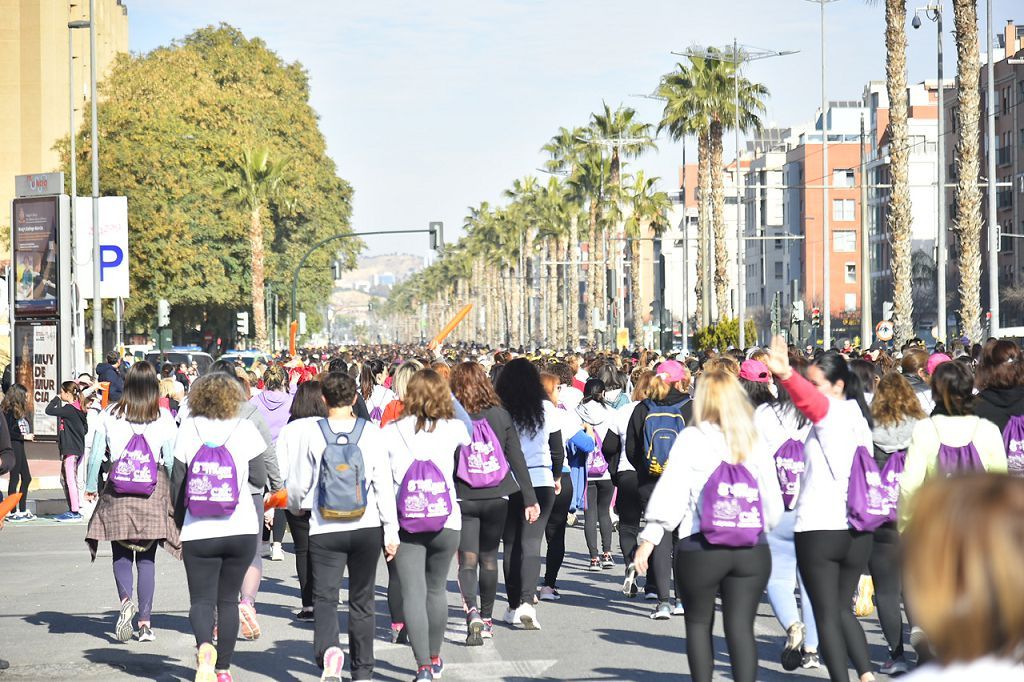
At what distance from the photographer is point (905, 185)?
34344 millimetres

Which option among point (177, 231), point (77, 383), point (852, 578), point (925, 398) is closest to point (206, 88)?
point (177, 231)

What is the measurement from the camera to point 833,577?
741cm

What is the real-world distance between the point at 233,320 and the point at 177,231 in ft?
48.8

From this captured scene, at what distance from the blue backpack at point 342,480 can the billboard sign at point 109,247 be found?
3425 centimetres

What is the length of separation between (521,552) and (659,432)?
48.3 inches

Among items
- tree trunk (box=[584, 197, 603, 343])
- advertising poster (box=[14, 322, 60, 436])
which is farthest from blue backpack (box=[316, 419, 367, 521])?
tree trunk (box=[584, 197, 603, 343])

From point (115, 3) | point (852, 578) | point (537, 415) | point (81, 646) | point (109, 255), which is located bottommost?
point (81, 646)

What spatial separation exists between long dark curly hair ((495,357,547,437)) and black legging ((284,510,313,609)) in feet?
5.18

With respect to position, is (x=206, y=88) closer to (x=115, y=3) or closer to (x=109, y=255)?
(x=109, y=255)

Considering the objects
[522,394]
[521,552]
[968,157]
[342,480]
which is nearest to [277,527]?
[521,552]

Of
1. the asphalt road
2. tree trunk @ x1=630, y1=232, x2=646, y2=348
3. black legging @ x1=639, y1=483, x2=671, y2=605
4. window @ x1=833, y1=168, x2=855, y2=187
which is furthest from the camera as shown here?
window @ x1=833, y1=168, x2=855, y2=187

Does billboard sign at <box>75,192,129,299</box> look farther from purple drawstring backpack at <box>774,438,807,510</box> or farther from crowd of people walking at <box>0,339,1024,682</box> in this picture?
purple drawstring backpack at <box>774,438,807,510</box>

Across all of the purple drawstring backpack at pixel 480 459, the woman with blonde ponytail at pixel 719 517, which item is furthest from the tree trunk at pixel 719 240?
the woman with blonde ponytail at pixel 719 517

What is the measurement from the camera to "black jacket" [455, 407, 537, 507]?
30.6 ft
